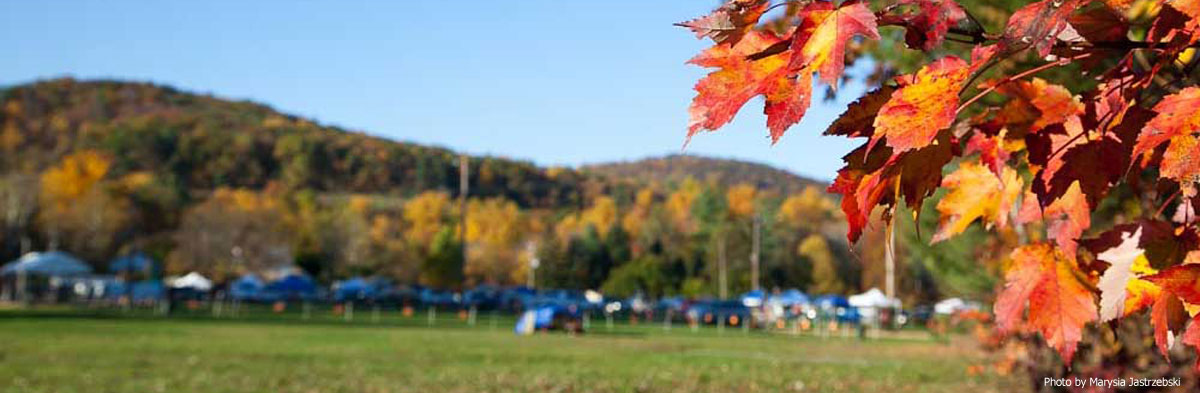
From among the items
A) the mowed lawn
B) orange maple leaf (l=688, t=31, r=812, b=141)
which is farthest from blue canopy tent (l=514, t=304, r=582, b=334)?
orange maple leaf (l=688, t=31, r=812, b=141)

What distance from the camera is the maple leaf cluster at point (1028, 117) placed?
4.93 ft

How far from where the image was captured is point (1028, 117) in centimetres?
188

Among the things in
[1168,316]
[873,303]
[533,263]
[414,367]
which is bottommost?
[414,367]

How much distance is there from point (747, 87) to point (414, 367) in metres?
14.5

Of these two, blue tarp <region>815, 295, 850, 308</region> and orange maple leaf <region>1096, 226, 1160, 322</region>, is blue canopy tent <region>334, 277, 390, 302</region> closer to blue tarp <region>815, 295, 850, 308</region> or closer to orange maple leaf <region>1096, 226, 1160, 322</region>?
blue tarp <region>815, 295, 850, 308</region>

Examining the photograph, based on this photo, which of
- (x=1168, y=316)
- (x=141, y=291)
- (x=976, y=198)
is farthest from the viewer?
(x=141, y=291)

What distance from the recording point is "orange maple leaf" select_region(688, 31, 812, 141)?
1525 mm

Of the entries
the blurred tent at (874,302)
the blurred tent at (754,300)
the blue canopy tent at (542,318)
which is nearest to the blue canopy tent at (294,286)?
the blurred tent at (754,300)

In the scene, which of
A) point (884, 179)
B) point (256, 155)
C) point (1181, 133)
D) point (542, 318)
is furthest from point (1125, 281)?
point (256, 155)

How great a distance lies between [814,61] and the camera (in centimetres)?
146

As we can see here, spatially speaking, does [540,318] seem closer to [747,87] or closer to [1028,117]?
[1028,117]

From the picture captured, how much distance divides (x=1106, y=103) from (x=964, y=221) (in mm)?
565

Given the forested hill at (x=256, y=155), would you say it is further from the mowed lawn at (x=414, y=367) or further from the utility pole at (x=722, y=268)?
the mowed lawn at (x=414, y=367)

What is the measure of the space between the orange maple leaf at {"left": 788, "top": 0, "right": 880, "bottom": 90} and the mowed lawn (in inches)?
384
